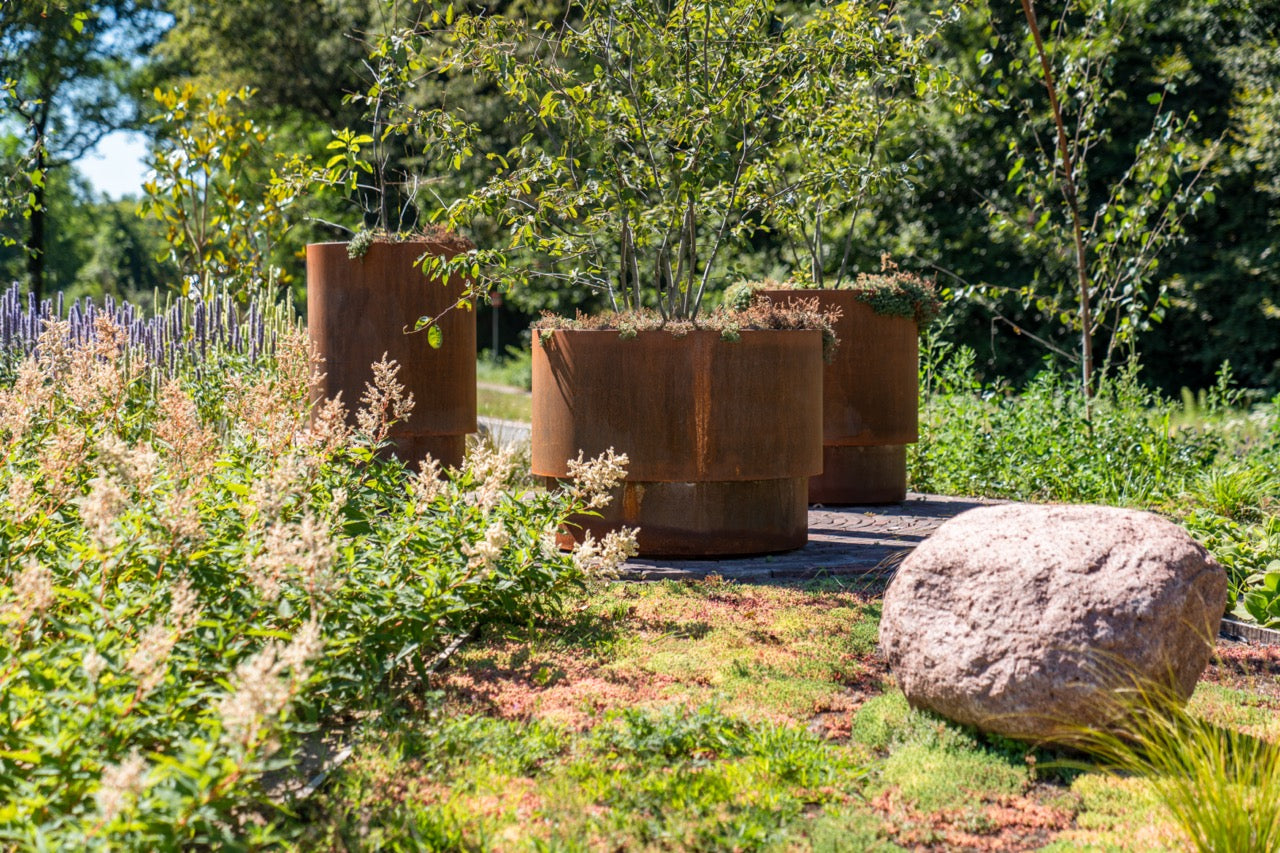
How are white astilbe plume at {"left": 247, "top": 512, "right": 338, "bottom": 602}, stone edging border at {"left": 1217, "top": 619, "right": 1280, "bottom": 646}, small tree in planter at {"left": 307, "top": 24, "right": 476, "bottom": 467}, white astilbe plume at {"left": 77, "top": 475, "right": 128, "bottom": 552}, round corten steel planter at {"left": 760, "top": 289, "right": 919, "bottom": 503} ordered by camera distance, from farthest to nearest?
round corten steel planter at {"left": 760, "top": 289, "right": 919, "bottom": 503} → small tree in planter at {"left": 307, "top": 24, "right": 476, "bottom": 467} → stone edging border at {"left": 1217, "top": 619, "right": 1280, "bottom": 646} → white astilbe plume at {"left": 247, "top": 512, "right": 338, "bottom": 602} → white astilbe plume at {"left": 77, "top": 475, "right": 128, "bottom": 552}

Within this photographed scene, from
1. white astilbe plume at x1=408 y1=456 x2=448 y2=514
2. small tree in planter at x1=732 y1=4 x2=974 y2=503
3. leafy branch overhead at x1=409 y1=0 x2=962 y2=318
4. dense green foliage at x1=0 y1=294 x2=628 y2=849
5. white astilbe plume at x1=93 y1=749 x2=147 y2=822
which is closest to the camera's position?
white astilbe plume at x1=93 y1=749 x2=147 y2=822

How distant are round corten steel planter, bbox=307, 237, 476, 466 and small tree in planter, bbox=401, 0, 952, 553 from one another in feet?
2.71

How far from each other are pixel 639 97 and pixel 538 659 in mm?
3919

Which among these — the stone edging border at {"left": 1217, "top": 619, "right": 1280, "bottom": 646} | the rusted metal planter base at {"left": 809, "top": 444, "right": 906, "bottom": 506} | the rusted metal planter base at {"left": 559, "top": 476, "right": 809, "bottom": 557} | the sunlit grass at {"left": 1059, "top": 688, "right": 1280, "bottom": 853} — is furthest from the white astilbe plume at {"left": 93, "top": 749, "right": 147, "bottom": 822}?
the rusted metal planter base at {"left": 809, "top": 444, "right": 906, "bottom": 506}

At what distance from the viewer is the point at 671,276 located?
22.9 feet

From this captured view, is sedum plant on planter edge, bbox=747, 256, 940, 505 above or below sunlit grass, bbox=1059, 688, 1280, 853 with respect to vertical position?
above

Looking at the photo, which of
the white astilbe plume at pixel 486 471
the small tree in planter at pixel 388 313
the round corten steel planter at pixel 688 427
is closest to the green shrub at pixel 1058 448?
the round corten steel planter at pixel 688 427

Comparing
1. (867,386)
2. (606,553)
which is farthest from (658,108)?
(606,553)

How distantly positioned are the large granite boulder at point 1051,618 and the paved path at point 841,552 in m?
1.58

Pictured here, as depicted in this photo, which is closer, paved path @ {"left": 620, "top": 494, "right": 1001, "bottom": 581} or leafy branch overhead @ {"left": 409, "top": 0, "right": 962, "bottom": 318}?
paved path @ {"left": 620, "top": 494, "right": 1001, "bottom": 581}

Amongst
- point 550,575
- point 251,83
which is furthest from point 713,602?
point 251,83

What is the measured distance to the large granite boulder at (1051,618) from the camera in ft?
11.6

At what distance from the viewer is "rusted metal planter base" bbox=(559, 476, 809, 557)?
646cm

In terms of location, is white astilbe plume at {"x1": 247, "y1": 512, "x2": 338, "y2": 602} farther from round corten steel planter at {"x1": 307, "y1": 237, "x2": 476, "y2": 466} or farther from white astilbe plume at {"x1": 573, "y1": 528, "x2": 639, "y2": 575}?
round corten steel planter at {"x1": 307, "y1": 237, "x2": 476, "y2": 466}
